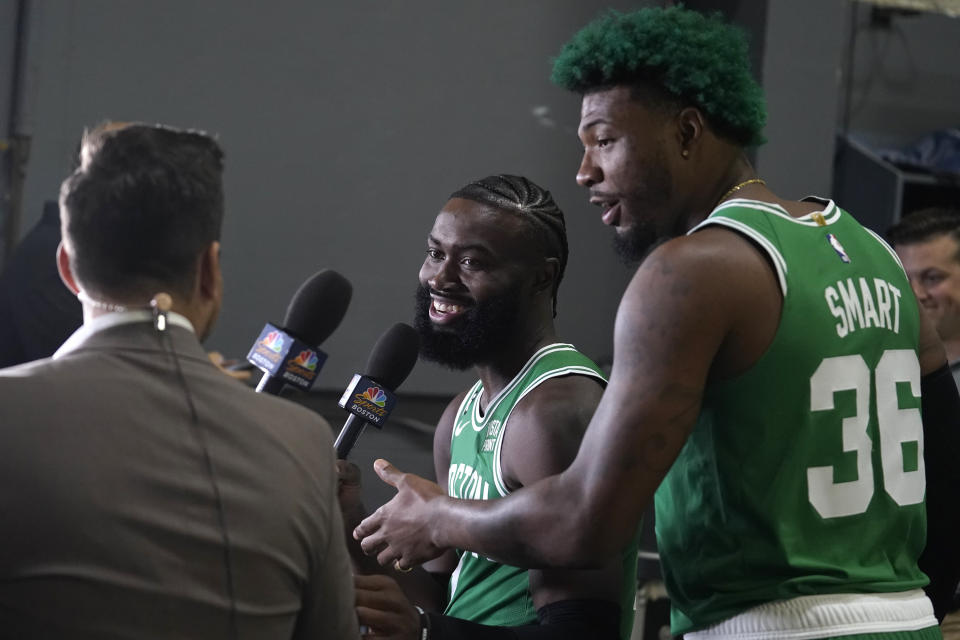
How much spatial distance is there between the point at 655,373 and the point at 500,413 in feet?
2.40

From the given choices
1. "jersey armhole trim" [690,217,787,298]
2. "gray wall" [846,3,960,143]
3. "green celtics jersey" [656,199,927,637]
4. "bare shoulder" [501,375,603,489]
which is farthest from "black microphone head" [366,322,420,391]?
"gray wall" [846,3,960,143]

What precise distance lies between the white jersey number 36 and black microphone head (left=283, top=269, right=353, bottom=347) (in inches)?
32.3

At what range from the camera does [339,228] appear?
173 inches

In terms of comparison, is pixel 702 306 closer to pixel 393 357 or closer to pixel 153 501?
pixel 153 501

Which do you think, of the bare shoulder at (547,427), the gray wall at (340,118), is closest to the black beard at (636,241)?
the bare shoulder at (547,427)

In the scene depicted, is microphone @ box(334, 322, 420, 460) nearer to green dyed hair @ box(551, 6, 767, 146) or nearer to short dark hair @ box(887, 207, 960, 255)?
green dyed hair @ box(551, 6, 767, 146)

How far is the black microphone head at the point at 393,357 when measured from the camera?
2078 millimetres

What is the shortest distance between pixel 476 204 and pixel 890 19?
3.99m

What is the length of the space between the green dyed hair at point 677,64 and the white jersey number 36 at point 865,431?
407mm

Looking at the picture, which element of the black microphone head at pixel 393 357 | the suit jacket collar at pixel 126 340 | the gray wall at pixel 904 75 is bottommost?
the black microphone head at pixel 393 357

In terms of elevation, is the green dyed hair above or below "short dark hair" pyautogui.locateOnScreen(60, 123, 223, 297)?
above

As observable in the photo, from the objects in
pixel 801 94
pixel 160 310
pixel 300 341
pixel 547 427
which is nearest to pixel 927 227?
pixel 801 94

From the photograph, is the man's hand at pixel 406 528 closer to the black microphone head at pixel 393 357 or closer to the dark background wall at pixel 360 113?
the black microphone head at pixel 393 357

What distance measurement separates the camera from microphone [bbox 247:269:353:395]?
1.79 metres
